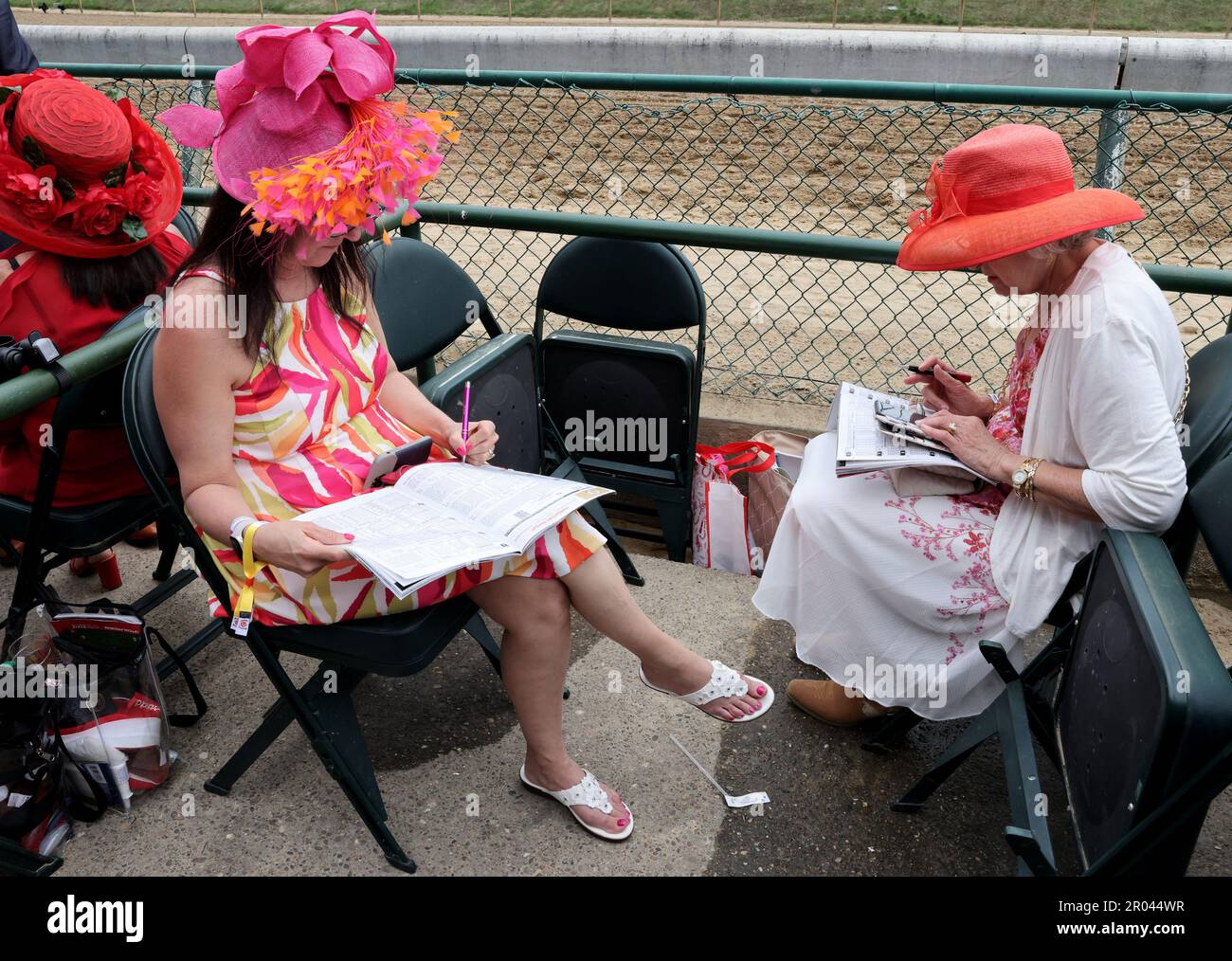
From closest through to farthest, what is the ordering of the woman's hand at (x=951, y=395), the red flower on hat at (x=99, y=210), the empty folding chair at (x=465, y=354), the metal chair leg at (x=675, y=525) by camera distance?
the red flower on hat at (x=99, y=210), the woman's hand at (x=951, y=395), the empty folding chair at (x=465, y=354), the metal chair leg at (x=675, y=525)

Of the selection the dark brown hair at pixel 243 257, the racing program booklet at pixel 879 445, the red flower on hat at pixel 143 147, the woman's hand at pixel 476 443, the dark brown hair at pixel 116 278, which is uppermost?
the red flower on hat at pixel 143 147

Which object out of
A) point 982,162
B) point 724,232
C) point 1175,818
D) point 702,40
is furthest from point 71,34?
point 1175,818

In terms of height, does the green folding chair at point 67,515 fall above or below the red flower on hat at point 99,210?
below

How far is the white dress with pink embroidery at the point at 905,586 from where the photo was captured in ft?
7.02

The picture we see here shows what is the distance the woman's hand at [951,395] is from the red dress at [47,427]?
1.92m

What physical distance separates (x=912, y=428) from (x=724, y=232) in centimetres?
102

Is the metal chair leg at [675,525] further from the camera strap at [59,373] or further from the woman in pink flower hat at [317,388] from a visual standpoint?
the camera strap at [59,373]

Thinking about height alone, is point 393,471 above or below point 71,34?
below

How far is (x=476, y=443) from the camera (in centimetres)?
228

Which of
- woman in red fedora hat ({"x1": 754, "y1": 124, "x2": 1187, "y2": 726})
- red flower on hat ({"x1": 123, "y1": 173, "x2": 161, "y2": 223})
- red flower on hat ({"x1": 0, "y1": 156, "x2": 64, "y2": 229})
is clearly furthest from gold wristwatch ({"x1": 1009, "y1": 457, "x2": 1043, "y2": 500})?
red flower on hat ({"x1": 0, "y1": 156, "x2": 64, "y2": 229})

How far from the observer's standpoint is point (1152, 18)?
17.3 m

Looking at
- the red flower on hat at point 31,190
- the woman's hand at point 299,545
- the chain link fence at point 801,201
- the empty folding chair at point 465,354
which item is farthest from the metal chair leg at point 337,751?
the chain link fence at point 801,201

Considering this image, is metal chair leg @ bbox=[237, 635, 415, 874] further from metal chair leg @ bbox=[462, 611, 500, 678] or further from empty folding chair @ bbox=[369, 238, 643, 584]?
empty folding chair @ bbox=[369, 238, 643, 584]
